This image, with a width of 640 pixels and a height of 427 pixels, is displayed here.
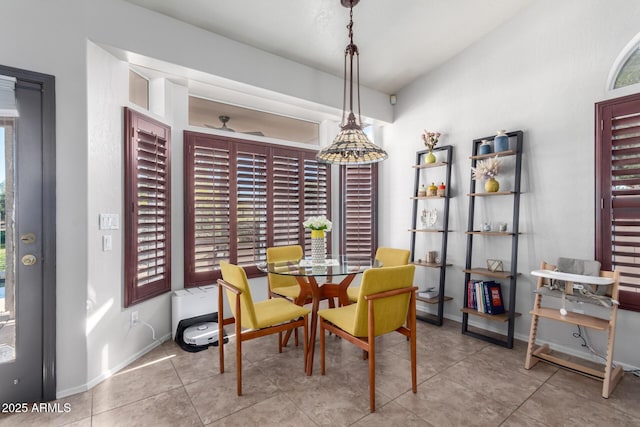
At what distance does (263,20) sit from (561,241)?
344 cm

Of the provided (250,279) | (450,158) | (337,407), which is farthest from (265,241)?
(450,158)

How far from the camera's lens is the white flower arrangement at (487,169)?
10.4ft

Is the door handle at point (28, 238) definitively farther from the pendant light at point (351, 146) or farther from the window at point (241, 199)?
the pendant light at point (351, 146)

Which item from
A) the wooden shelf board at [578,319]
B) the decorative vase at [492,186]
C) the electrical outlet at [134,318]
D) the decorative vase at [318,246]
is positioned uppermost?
the decorative vase at [492,186]

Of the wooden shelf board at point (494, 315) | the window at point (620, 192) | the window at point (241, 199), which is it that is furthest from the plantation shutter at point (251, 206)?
the window at point (620, 192)

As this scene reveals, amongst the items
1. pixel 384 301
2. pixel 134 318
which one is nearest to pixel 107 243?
pixel 134 318

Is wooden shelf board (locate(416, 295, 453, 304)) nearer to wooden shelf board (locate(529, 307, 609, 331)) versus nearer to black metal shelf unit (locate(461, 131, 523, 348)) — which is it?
black metal shelf unit (locate(461, 131, 523, 348))

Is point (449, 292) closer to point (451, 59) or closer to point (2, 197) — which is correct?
point (451, 59)

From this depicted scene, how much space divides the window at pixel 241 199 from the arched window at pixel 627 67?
304 cm

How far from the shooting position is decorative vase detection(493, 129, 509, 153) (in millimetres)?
3109

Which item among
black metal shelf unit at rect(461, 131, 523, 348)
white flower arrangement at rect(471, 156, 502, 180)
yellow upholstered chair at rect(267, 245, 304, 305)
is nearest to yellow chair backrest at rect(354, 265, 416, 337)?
yellow upholstered chair at rect(267, 245, 304, 305)

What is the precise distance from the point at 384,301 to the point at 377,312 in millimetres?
88

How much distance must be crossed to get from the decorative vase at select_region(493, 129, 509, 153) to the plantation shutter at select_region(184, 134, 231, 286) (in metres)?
2.89

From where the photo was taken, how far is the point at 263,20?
2.82 m
